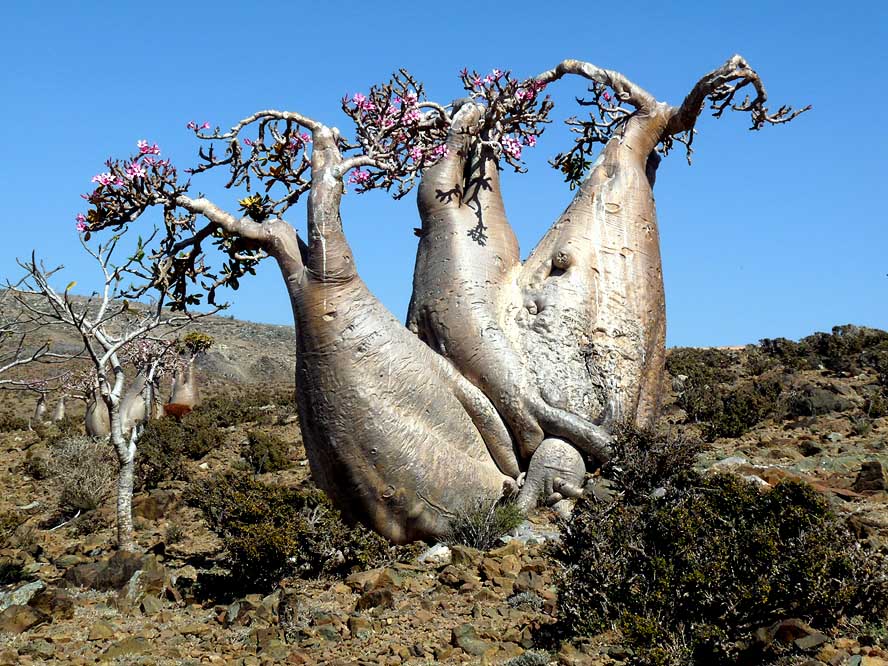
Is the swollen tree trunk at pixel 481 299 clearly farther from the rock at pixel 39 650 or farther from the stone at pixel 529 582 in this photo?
the rock at pixel 39 650

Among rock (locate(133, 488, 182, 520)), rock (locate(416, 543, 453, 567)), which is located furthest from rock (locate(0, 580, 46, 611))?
rock (locate(133, 488, 182, 520))

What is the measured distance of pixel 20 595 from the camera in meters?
→ 6.71

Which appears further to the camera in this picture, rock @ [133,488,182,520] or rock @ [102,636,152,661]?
rock @ [133,488,182,520]

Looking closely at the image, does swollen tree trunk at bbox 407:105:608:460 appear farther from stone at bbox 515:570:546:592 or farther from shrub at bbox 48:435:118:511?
shrub at bbox 48:435:118:511

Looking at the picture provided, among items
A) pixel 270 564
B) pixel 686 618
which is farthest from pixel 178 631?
pixel 686 618

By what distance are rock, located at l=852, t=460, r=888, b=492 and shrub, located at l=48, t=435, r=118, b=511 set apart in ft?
Result: 26.9

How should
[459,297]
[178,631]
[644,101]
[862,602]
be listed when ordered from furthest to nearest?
[644,101] → [459,297] → [178,631] → [862,602]

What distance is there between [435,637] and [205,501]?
2.86 metres

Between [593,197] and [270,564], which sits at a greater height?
[593,197]

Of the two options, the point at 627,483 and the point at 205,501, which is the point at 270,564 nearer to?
the point at 205,501

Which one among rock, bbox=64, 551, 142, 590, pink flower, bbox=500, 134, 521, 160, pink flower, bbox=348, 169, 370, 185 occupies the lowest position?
rock, bbox=64, 551, 142, 590

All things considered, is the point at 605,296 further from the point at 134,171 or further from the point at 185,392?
the point at 185,392

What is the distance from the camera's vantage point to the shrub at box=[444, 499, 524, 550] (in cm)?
720

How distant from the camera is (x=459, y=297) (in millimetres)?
8484
